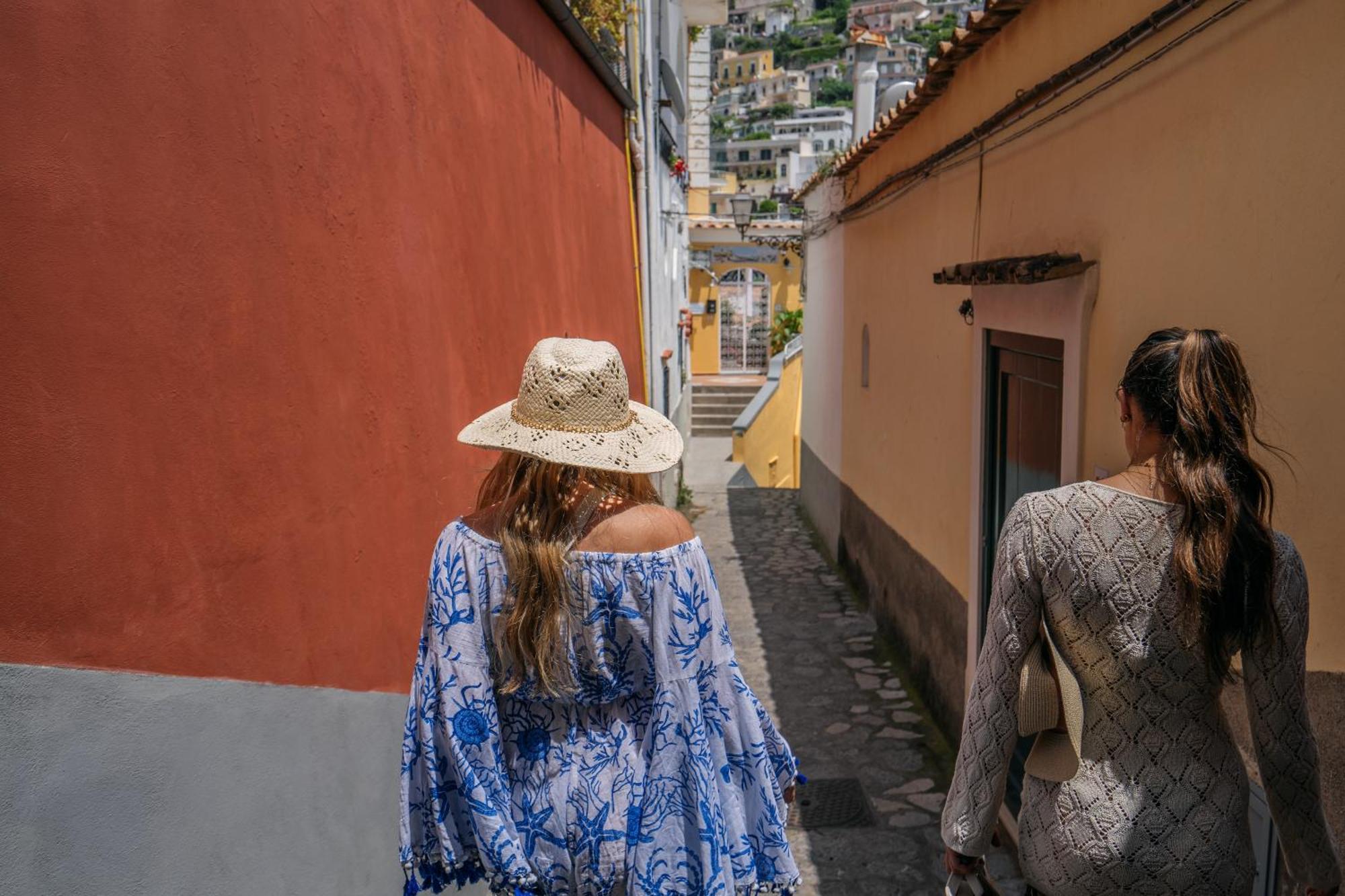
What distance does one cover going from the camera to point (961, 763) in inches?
93.8

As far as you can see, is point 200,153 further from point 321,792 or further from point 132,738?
point 321,792

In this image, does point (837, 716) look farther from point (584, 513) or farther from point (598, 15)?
point (598, 15)

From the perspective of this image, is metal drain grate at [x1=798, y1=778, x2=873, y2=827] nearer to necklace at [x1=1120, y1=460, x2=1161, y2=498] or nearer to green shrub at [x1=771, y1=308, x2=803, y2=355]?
necklace at [x1=1120, y1=460, x2=1161, y2=498]

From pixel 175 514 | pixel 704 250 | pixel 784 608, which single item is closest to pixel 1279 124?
pixel 175 514

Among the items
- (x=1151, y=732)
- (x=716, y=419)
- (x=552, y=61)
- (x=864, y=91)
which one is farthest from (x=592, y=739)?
(x=716, y=419)

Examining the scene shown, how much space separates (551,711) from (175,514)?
2.79ft

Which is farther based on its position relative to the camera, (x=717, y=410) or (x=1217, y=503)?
(x=717, y=410)

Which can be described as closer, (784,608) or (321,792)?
(321,792)

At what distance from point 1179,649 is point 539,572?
1.26 meters

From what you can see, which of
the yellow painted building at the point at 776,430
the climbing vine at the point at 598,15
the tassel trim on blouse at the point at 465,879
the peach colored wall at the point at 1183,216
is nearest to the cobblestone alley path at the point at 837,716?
the peach colored wall at the point at 1183,216

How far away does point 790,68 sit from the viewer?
129 meters

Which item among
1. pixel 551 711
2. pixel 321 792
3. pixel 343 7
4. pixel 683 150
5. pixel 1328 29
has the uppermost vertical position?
pixel 683 150

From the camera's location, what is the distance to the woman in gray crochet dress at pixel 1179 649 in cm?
204

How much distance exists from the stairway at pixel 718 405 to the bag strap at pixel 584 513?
66.9ft
